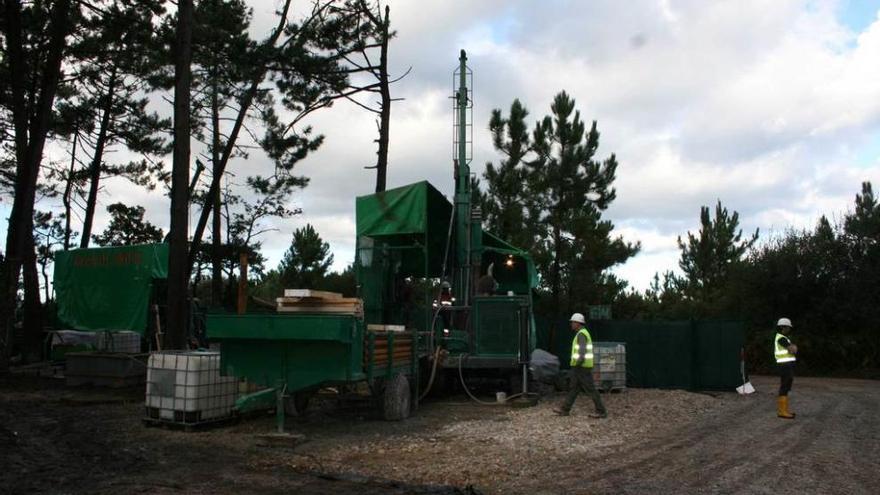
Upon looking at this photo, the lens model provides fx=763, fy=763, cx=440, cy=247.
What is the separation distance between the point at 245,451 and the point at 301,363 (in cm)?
130

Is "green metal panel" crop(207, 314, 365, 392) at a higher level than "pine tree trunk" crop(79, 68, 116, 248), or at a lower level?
lower

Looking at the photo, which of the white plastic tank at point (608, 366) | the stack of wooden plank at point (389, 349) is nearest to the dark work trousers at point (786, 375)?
the white plastic tank at point (608, 366)

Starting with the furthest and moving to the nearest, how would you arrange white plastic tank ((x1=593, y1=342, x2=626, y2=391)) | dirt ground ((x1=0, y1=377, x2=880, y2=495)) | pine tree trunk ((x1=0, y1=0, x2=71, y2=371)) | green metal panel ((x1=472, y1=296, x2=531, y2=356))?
pine tree trunk ((x1=0, y1=0, x2=71, y2=371)) → white plastic tank ((x1=593, y1=342, x2=626, y2=391)) → green metal panel ((x1=472, y1=296, x2=531, y2=356)) → dirt ground ((x1=0, y1=377, x2=880, y2=495))

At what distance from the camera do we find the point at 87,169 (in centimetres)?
3216

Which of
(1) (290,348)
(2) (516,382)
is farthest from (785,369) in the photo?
(1) (290,348)

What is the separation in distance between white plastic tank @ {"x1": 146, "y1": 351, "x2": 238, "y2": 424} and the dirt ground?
1.07 ft

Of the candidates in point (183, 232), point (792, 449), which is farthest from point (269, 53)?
point (792, 449)

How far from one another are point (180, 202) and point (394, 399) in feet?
24.9

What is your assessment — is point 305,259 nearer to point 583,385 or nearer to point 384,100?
point 384,100

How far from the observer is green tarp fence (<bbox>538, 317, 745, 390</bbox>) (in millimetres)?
18469

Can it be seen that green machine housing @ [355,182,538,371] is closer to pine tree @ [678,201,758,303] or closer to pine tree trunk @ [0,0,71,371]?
pine tree trunk @ [0,0,71,371]

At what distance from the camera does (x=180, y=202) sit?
16.4 meters

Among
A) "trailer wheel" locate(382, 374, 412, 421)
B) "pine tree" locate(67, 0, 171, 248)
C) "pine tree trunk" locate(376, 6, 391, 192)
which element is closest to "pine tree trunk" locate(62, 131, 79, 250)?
"pine tree" locate(67, 0, 171, 248)

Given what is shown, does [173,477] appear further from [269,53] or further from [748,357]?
[748,357]
